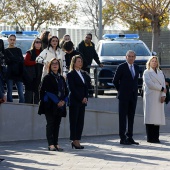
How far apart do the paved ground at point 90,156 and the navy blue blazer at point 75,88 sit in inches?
37.6

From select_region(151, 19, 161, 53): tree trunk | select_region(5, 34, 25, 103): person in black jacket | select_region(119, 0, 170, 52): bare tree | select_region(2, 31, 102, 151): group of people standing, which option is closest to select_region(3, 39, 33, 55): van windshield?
select_region(5, 34, 25, 103): person in black jacket

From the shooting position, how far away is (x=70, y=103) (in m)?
14.7

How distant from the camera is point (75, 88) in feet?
48.2

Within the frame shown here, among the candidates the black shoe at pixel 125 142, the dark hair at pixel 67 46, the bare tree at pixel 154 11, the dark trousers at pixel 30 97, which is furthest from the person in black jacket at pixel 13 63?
the bare tree at pixel 154 11

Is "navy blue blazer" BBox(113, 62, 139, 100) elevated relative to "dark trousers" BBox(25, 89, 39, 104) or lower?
elevated

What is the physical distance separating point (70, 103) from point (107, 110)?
4633 mm

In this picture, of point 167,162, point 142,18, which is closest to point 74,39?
point 142,18

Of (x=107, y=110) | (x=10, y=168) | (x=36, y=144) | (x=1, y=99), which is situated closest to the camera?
(x=10, y=168)

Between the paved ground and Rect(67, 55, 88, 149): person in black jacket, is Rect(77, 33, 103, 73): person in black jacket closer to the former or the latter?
the paved ground

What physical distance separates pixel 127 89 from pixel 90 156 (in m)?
2.33

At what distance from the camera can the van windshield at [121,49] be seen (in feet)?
76.3

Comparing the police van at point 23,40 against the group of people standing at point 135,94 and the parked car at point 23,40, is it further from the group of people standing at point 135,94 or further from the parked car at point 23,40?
the group of people standing at point 135,94

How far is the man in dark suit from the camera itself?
1549cm

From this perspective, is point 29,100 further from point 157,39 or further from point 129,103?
point 157,39
